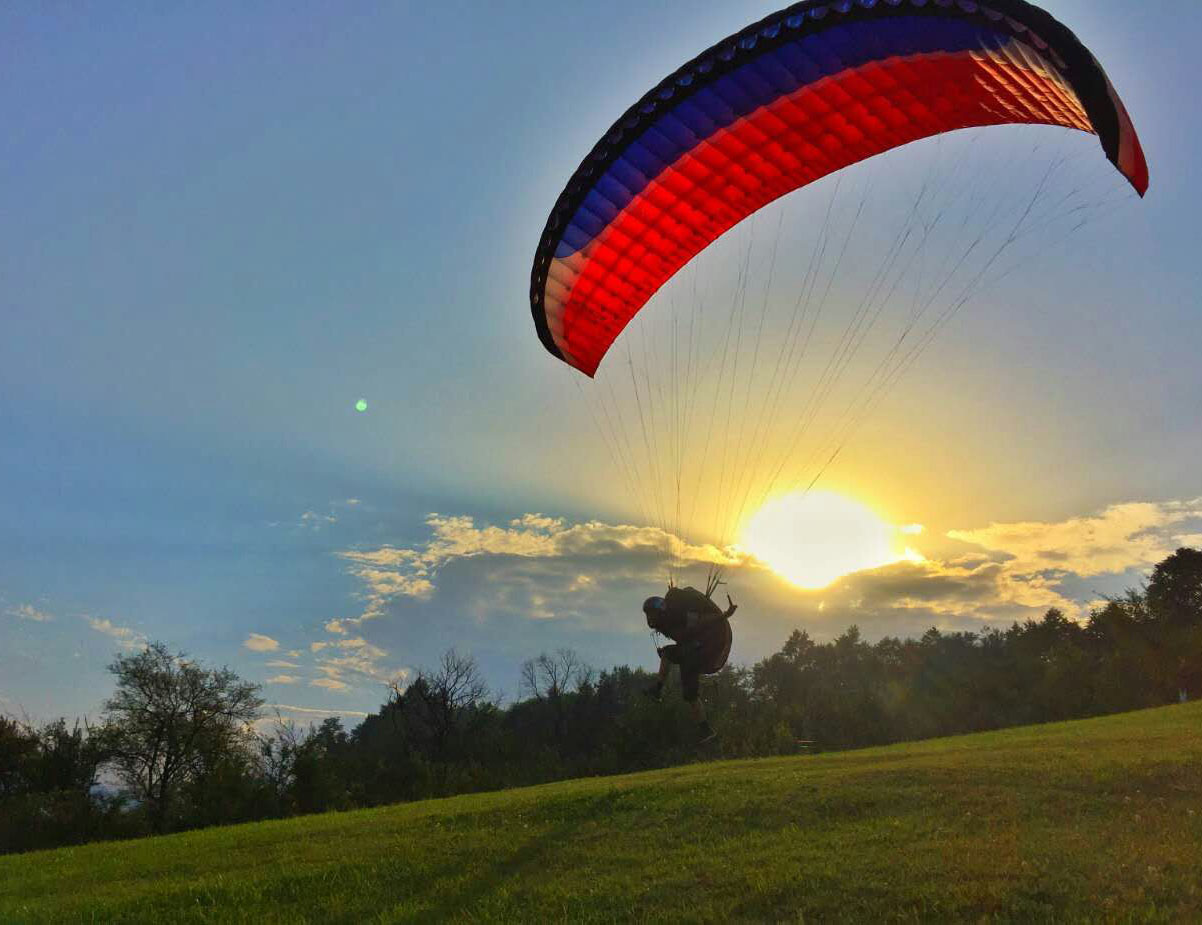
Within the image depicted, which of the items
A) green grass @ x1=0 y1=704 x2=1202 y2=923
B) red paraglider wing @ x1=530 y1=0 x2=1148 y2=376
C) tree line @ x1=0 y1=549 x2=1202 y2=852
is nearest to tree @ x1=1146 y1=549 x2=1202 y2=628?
tree line @ x1=0 y1=549 x2=1202 y2=852

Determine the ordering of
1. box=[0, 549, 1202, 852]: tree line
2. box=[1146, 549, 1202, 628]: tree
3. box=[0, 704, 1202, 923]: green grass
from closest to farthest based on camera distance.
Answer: box=[0, 704, 1202, 923]: green grass < box=[0, 549, 1202, 852]: tree line < box=[1146, 549, 1202, 628]: tree

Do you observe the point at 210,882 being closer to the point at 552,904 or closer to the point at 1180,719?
the point at 552,904

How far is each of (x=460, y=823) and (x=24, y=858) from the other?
11983 millimetres

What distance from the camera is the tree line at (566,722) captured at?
135ft

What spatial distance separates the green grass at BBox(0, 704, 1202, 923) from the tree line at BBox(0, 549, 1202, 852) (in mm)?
18942

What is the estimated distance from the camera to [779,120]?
1180 centimetres

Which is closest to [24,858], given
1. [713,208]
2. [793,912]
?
[793,912]

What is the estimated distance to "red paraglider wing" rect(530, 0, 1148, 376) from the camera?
8836 millimetres

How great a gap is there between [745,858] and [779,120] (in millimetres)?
10132

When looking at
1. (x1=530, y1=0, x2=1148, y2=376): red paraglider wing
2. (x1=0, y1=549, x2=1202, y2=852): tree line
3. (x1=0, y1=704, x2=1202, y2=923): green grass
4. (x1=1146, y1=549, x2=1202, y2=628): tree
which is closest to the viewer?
(x1=0, y1=704, x2=1202, y2=923): green grass

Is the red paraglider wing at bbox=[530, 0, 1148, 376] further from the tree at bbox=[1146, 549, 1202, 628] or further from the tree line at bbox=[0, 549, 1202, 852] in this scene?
the tree at bbox=[1146, 549, 1202, 628]

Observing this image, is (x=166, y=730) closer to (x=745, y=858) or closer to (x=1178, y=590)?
(x=745, y=858)

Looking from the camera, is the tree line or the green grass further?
the tree line

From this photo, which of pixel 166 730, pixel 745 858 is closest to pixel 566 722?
pixel 166 730
